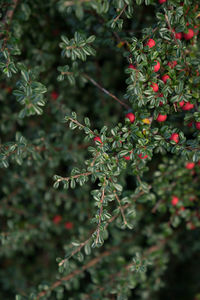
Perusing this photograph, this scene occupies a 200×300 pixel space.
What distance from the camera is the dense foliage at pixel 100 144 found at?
1.21 m

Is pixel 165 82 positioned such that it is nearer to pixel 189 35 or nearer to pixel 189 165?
pixel 189 35

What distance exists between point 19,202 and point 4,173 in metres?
0.24

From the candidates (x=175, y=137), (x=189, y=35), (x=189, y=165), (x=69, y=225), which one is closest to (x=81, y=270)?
(x=69, y=225)

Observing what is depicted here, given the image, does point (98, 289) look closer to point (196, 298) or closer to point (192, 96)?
point (196, 298)

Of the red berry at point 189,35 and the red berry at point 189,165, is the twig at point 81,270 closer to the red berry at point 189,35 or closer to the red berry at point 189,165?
the red berry at point 189,165

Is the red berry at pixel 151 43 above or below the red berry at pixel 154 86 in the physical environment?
above

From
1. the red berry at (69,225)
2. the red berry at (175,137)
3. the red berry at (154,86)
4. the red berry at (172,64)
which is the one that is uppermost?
the red berry at (172,64)

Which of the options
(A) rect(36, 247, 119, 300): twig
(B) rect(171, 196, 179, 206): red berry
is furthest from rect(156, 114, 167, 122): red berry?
(A) rect(36, 247, 119, 300): twig

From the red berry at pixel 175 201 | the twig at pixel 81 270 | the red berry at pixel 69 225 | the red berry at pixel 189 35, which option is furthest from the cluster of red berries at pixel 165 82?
the red berry at pixel 69 225

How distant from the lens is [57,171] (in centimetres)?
215

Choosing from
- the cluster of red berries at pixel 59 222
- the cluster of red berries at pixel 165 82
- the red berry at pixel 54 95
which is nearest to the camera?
the cluster of red berries at pixel 165 82

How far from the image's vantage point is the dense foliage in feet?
3.98

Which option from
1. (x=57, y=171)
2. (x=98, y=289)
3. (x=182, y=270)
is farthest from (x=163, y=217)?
(x=57, y=171)

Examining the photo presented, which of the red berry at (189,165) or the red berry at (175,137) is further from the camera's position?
the red berry at (189,165)
